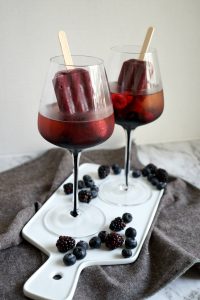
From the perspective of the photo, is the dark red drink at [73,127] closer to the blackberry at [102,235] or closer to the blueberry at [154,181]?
the blackberry at [102,235]

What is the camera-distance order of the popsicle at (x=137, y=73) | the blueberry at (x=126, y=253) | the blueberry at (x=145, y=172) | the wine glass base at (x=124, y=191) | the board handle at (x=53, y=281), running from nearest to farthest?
the board handle at (x=53, y=281)
the blueberry at (x=126, y=253)
the popsicle at (x=137, y=73)
the wine glass base at (x=124, y=191)
the blueberry at (x=145, y=172)

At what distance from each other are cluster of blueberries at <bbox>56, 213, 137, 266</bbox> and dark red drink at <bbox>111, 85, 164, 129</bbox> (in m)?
0.23

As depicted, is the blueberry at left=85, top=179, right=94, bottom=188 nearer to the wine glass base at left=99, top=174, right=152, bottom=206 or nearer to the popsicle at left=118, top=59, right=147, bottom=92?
the wine glass base at left=99, top=174, right=152, bottom=206

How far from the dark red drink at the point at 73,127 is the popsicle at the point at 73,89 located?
16 millimetres

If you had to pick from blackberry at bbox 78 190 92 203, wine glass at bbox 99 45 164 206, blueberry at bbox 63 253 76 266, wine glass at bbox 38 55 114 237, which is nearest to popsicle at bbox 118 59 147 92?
wine glass at bbox 99 45 164 206

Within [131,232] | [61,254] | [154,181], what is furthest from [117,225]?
[154,181]

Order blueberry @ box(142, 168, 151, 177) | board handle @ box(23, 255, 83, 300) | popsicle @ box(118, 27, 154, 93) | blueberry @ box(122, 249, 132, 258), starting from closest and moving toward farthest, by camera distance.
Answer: board handle @ box(23, 255, 83, 300) < blueberry @ box(122, 249, 132, 258) < popsicle @ box(118, 27, 154, 93) < blueberry @ box(142, 168, 151, 177)

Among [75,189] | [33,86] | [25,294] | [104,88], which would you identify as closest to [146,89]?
[104,88]

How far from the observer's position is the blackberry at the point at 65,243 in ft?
2.62

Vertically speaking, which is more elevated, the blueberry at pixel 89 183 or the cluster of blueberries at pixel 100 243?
the cluster of blueberries at pixel 100 243

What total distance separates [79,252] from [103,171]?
35cm

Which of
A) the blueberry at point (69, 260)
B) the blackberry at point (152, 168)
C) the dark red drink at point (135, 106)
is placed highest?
the dark red drink at point (135, 106)

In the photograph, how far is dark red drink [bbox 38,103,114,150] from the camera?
0.77 m

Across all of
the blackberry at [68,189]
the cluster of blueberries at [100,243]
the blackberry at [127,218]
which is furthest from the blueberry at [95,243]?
the blackberry at [68,189]
